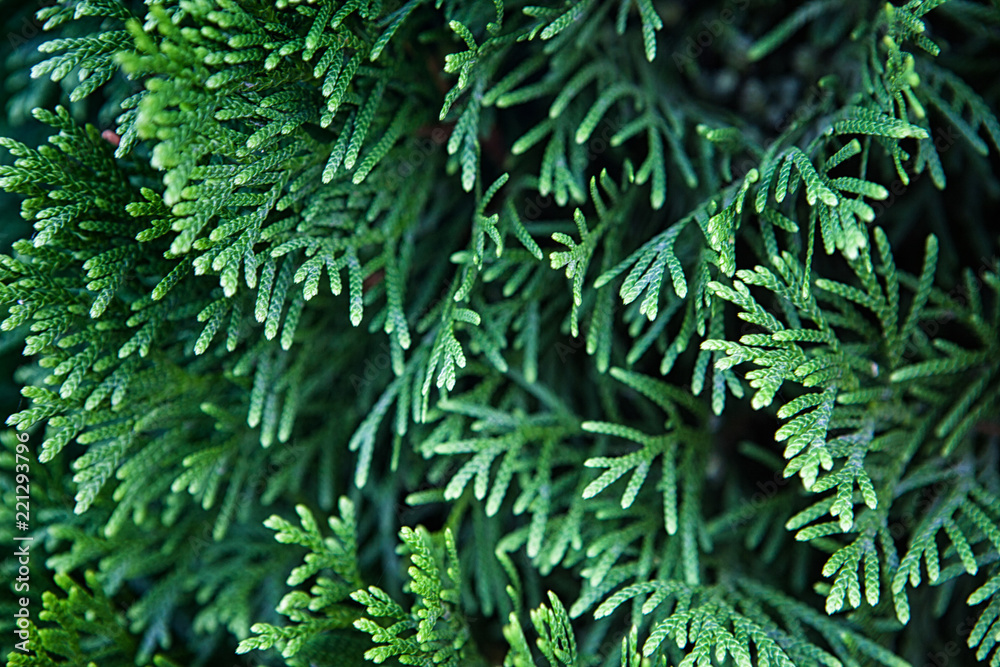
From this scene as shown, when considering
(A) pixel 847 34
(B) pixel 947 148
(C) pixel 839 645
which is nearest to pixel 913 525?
(C) pixel 839 645

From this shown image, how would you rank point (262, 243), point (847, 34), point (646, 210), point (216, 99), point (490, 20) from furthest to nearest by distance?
→ 1. point (646, 210)
2. point (847, 34)
3. point (490, 20)
4. point (262, 243)
5. point (216, 99)

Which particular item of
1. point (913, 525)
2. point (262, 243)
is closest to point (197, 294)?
point (262, 243)

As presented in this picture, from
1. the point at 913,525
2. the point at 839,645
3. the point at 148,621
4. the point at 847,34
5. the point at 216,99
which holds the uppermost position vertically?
the point at 847,34

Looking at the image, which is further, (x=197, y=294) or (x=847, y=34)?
(x=847, y=34)

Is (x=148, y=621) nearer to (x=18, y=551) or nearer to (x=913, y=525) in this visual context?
(x=18, y=551)

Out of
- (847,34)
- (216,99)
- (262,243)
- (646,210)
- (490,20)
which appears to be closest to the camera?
(216,99)

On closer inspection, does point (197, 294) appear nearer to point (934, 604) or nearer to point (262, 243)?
point (262, 243)

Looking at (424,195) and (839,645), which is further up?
(424,195)
